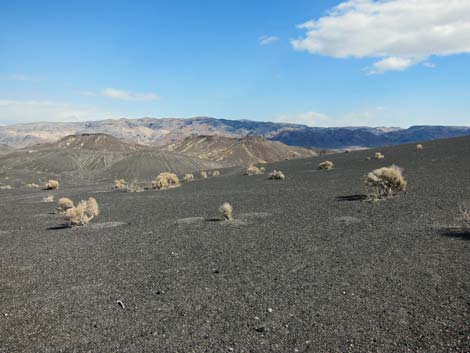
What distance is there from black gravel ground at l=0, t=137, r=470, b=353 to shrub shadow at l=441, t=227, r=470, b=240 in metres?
0.07

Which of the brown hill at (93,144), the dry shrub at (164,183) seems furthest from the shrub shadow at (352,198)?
the brown hill at (93,144)

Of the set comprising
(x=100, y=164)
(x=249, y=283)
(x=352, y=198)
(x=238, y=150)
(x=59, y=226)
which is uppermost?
(x=352, y=198)

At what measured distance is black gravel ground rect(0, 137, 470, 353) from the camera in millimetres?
5551

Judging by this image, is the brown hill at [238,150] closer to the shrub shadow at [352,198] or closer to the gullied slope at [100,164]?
the gullied slope at [100,164]

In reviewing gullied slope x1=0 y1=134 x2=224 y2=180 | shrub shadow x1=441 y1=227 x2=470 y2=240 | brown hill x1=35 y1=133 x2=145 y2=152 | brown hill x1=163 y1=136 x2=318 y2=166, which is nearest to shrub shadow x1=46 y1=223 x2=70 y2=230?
shrub shadow x1=441 y1=227 x2=470 y2=240

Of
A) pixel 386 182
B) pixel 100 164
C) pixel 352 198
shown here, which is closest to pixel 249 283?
pixel 352 198

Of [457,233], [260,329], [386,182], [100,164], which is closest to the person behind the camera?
[260,329]

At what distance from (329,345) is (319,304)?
1.32 metres

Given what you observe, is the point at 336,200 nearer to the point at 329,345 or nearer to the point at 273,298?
the point at 273,298

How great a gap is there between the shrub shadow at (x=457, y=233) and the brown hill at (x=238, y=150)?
3376 inches

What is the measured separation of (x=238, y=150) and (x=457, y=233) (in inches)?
4024

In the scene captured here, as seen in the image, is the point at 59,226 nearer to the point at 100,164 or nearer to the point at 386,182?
the point at 386,182

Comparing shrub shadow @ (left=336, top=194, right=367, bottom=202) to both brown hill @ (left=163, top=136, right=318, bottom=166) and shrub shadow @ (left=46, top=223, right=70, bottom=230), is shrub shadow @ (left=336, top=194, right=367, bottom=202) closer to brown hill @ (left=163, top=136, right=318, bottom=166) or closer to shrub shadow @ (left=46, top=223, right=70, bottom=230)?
shrub shadow @ (left=46, top=223, right=70, bottom=230)

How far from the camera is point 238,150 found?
11181cm
